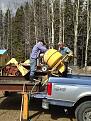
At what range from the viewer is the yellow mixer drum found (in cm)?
954

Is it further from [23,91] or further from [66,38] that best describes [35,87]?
[66,38]

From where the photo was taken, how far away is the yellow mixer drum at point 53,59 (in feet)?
31.3

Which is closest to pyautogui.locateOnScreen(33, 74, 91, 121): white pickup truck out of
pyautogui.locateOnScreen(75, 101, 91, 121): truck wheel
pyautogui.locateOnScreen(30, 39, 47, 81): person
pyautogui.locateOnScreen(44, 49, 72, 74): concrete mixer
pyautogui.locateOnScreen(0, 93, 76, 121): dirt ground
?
pyautogui.locateOnScreen(75, 101, 91, 121): truck wheel

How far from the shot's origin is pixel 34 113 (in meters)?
9.90

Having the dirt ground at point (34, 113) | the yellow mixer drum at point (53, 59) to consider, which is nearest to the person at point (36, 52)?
the yellow mixer drum at point (53, 59)

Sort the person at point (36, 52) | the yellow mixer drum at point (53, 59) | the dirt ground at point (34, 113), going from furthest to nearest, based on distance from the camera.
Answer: the person at point (36, 52)
the yellow mixer drum at point (53, 59)
the dirt ground at point (34, 113)

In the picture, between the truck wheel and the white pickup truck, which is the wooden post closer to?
Result: the white pickup truck

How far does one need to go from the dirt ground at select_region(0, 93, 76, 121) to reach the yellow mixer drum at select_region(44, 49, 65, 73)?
4.32 ft

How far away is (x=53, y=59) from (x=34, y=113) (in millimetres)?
1725

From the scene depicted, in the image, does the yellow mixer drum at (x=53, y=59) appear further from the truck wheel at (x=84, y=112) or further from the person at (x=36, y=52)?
the truck wheel at (x=84, y=112)

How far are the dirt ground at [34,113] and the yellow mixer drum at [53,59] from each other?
1.32 meters

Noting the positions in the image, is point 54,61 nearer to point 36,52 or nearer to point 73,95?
point 36,52

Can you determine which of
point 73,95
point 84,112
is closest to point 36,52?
point 73,95

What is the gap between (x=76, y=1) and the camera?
38094 mm
